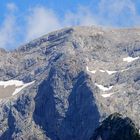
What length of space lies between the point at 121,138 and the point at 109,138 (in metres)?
2.57

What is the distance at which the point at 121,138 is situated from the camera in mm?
199625

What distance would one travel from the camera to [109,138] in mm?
199875

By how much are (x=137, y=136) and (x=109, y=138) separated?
640cm

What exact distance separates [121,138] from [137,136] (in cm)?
407

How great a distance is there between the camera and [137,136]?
647ft
